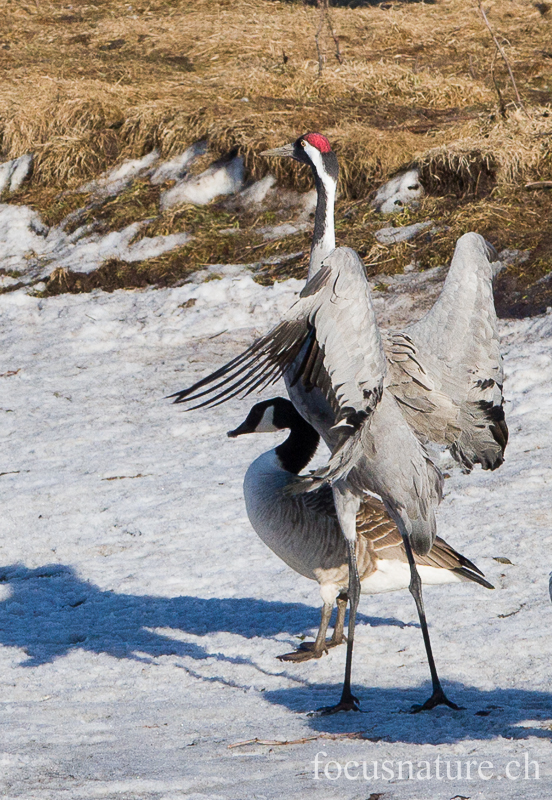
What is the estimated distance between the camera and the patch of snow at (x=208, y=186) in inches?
427

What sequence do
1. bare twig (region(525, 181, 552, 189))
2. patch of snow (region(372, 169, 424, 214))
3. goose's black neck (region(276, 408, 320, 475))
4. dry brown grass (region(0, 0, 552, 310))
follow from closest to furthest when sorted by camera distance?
goose's black neck (region(276, 408, 320, 475)) → bare twig (region(525, 181, 552, 189)) → dry brown grass (region(0, 0, 552, 310)) → patch of snow (region(372, 169, 424, 214))

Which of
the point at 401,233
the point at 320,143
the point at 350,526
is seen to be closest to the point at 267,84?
the point at 401,233

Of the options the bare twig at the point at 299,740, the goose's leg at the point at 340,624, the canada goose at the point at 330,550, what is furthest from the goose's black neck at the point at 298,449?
the bare twig at the point at 299,740

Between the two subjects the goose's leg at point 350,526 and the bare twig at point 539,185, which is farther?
the bare twig at point 539,185

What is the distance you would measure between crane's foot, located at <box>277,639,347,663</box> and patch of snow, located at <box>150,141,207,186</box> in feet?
25.2

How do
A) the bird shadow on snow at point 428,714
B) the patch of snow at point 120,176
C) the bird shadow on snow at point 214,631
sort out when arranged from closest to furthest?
the bird shadow on snow at point 428,714
the bird shadow on snow at point 214,631
the patch of snow at point 120,176

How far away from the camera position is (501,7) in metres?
18.1

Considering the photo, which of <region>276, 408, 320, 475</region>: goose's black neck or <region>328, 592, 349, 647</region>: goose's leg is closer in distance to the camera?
<region>328, 592, 349, 647</region>: goose's leg

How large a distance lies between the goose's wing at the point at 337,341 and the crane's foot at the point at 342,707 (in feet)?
3.72

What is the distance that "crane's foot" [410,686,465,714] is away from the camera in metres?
3.66

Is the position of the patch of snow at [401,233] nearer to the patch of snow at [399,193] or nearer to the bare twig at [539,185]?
the patch of snow at [399,193]

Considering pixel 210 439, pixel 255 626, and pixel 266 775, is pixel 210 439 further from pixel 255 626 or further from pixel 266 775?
pixel 266 775

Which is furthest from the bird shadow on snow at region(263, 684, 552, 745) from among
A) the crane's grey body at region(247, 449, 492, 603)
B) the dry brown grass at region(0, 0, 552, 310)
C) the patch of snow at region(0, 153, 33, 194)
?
the patch of snow at region(0, 153, 33, 194)

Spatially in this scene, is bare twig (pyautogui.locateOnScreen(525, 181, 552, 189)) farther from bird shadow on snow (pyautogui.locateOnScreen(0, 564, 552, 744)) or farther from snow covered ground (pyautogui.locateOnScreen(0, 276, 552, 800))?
bird shadow on snow (pyautogui.locateOnScreen(0, 564, 552, 744))
